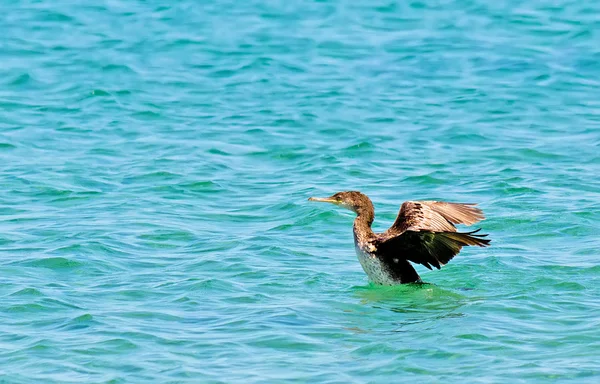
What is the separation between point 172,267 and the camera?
10.1 metres

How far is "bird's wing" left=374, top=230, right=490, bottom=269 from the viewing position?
9102mm

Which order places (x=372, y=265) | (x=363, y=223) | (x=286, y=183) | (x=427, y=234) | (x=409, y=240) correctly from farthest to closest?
(x=286, y=183)
(x=363, y=223)
(x=372, y=265)
(x=409, y=240)
(x=427, y=234)

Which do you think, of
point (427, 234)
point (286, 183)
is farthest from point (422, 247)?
point (286, 183)

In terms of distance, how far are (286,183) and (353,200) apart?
3.29m

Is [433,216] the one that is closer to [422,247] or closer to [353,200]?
[422,247]

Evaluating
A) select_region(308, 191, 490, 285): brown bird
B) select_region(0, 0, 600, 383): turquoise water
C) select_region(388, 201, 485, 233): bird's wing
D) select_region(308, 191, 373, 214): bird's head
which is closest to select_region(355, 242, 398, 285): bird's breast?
select_region(308, 191, 490, 285): brown bird

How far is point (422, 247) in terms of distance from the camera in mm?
9367

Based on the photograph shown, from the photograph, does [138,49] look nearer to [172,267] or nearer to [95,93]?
[95,93]

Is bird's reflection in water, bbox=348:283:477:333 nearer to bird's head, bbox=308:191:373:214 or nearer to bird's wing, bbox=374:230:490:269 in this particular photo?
bird's wing, bbox=374:230:490:269

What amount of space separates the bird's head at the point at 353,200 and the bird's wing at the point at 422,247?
491 millimetres

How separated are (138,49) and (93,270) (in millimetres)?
9771

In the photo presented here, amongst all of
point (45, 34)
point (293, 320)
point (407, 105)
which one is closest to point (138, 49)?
point (45, 34)

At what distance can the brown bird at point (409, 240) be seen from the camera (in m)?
9.20

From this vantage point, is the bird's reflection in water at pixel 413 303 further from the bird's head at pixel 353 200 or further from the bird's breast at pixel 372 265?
the bird's head at pixel 353 200
